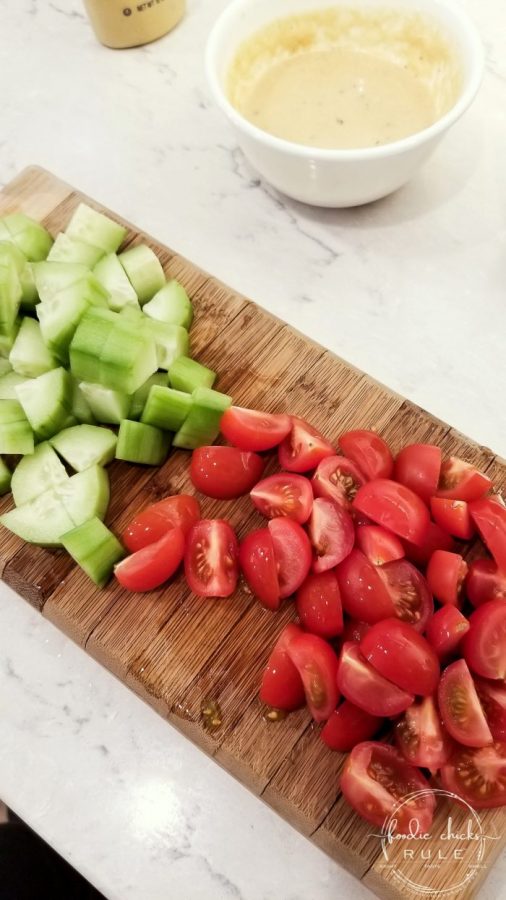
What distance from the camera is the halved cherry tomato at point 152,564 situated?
132 centimetres

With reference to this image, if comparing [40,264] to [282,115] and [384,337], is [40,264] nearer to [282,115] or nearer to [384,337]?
[282,115]

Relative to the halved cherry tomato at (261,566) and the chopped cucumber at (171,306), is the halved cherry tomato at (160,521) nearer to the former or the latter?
the halved cherry tomato at (261,566)

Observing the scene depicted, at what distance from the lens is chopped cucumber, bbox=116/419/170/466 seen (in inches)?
55.5

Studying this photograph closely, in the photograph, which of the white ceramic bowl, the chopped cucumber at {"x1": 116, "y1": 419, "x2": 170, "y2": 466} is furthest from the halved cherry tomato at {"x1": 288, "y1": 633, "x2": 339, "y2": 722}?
the white ceramic bowl

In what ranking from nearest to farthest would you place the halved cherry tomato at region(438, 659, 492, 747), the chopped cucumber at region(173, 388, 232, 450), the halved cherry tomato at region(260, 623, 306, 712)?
the halved cherry tomato at region(438, 659, 492, 747)
the halved cherry tomato at region(260, 623, 306, 712)
the chopped cucumber at region(173, 388, 232, 450)

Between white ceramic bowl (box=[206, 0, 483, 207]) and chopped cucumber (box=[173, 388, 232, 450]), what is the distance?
51 centimetres

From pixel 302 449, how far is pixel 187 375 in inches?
11.1

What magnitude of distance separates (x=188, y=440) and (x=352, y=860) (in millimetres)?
777

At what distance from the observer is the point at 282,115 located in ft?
5.59

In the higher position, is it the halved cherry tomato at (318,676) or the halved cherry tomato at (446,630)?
the halved cherry tomato at (446,630)

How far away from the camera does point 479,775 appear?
1132mm

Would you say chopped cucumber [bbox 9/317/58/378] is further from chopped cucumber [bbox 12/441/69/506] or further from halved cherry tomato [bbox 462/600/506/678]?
halved cherry tomato [bbox 462/600/506/678]

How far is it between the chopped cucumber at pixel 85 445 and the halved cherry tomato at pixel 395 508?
490mm

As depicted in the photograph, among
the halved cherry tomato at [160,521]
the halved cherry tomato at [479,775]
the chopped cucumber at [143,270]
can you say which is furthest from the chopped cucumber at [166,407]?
the halved cherry tomato at [479,775]
